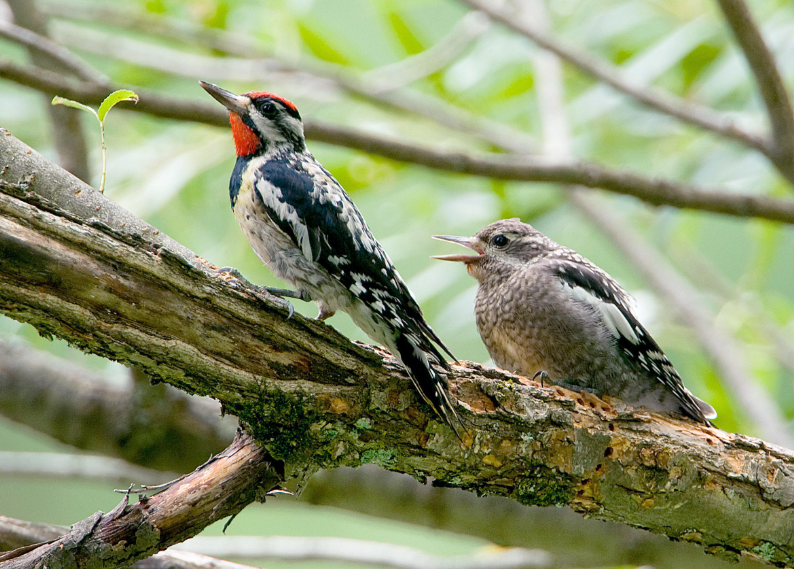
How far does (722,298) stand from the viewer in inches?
241

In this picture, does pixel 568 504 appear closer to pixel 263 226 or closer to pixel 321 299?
pixel 321 299

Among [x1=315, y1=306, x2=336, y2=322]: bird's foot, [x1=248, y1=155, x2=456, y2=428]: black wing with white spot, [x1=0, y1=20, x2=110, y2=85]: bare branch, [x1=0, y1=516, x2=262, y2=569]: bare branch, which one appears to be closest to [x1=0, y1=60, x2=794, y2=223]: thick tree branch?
[x1=0, y1=20, x2=110, y2=85]: bare branch

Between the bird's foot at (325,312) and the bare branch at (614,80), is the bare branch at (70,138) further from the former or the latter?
the bare branch at (614,80)

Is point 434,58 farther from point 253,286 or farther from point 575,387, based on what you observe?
point 253,286

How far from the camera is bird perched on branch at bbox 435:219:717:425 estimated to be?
2.85 metres

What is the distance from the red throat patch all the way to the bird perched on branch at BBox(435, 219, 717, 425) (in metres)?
1.15

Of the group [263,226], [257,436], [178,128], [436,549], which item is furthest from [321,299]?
[436,549]

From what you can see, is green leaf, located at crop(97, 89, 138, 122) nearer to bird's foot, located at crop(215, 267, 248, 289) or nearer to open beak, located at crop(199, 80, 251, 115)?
bird's foot, located at crop(215, 267, 248, 289)

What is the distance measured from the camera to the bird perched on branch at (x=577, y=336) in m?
2.85

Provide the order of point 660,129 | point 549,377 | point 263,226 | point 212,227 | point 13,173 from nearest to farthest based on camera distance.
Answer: point 13,173, point 263,226, point 549,377, point 660,129, point 212,227

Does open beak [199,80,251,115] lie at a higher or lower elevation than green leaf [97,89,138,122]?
higher

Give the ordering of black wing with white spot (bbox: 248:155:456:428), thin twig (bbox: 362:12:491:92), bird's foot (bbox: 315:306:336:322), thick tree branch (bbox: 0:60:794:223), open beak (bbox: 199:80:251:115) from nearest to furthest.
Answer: black wing with white spot (bbox: 248:155:456:428) < bird's foot (bbox: 315:306:336:322) < open beak (bbox: 199:80:251:115) < thick tree branch (bbox: 0:60:794:223) < thin twig (bbox: 362:12:491:92)

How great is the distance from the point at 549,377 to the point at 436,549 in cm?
1087

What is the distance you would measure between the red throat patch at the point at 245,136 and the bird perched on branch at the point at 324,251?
8 cm
